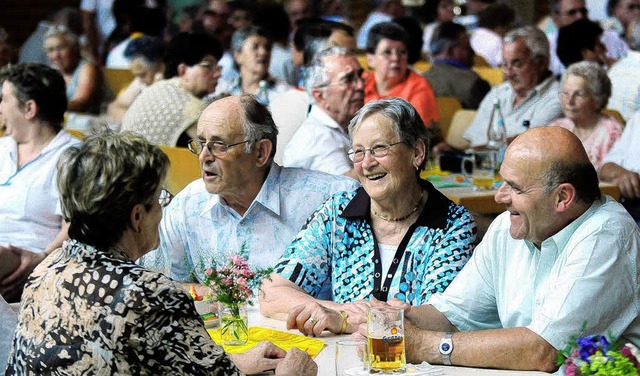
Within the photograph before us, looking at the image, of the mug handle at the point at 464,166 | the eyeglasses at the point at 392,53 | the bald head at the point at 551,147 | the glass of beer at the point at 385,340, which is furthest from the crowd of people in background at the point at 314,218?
the mug handle at the point at 464,166

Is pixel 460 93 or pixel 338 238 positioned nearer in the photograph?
pixel 338 238

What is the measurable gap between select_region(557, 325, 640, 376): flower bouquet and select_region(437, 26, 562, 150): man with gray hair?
4561 mm

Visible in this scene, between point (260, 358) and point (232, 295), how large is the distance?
332 millimetres

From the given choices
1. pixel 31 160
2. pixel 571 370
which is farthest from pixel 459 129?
pixel 571 370

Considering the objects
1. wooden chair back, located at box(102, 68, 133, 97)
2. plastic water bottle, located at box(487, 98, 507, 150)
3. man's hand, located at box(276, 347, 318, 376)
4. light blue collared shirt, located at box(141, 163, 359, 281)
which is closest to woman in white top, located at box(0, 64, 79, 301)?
light blue collared shirt, located at box(141, 163, 359, 281)

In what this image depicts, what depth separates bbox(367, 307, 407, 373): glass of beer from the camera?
2709 mm

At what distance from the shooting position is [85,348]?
236cm

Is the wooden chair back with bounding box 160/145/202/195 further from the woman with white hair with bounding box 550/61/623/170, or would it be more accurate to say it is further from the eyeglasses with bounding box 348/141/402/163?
the woman with white hair with bounding box 550/61/623/170

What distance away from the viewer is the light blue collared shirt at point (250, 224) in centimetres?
402

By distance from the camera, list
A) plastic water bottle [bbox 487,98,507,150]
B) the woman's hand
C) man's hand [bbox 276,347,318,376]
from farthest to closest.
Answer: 1. plastic water bottle [bbox 487,98,507,150]
2. the woman's hand
3. man's hand [bbox 276,347,318,376]

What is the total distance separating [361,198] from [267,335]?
2.24 ft

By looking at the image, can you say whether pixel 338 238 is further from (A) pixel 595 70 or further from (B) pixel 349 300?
(A) pixel 595 70

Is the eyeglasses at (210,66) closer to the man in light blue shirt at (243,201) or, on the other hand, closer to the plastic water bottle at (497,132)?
the plastic water bottle at (497,132)

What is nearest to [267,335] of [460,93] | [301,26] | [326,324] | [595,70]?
[326,324]
